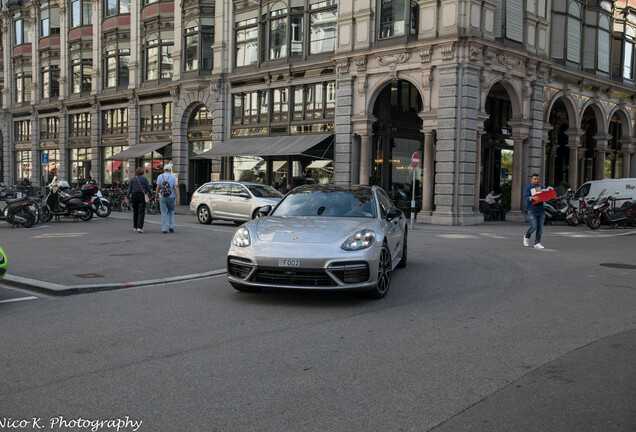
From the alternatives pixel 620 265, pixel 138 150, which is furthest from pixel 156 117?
pixel 620 265

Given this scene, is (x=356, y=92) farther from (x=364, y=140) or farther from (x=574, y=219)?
(x=574, y=219)

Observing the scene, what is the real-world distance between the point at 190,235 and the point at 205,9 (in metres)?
20.1

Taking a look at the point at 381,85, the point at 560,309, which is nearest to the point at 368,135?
the point at 381,85

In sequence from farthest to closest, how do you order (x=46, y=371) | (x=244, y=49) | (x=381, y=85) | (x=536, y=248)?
1. (x=244, y=49)
2. (x=381, y=85)
3. (x=536, y=248)
4. (x=46, y=371)

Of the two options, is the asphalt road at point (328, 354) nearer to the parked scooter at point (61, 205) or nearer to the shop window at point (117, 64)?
the parked scooter at point (61, 205)

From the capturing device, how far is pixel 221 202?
20.9 metres

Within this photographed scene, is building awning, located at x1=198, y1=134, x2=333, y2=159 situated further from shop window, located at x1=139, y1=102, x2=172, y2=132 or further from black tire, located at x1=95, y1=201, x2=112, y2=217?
black tire, located at x1=95, y1=201, x2=112, y2=217

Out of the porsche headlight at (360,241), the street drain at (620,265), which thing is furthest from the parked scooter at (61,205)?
the street drain at (620,265)

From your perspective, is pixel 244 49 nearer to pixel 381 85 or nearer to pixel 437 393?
pixel 381 85

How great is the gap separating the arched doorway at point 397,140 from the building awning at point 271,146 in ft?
7.94

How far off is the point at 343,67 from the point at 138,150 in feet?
51.6

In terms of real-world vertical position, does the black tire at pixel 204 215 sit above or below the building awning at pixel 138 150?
below

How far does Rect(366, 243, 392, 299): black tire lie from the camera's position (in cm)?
736

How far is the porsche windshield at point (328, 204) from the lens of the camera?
8359mm
